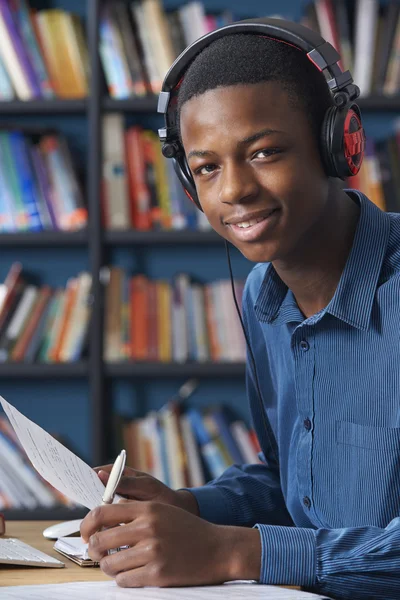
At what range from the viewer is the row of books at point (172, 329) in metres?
2.52

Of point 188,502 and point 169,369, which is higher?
point 169,369

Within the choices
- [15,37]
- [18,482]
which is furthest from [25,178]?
[18,482]

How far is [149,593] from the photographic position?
837mm

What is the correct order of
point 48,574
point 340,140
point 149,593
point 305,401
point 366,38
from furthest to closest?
point 366,38
point 305,401
point 340,140
point 48,574
point 149,593

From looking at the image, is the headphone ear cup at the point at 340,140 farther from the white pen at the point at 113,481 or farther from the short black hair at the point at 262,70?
the white pen at the point at 113,481

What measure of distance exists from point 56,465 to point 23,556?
0.13 meters

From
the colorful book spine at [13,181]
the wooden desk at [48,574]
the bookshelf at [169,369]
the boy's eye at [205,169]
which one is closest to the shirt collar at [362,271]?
the boy's eye at [205,169]

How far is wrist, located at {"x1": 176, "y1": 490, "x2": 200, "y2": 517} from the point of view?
1.15 meters

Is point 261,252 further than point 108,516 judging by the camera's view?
Yes

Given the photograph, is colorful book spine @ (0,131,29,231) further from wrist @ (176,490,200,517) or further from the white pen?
the white pen

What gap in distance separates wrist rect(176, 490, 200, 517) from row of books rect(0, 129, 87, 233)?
1.49 metres

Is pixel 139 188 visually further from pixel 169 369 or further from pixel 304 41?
pixel 304 41

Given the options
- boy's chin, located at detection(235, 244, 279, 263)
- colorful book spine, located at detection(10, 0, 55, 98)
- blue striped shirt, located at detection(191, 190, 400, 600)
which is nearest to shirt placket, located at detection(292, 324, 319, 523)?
blue striped shirt, located at detection(191, 190, 400, 600)

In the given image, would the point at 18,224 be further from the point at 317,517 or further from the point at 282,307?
the point at 317,517
